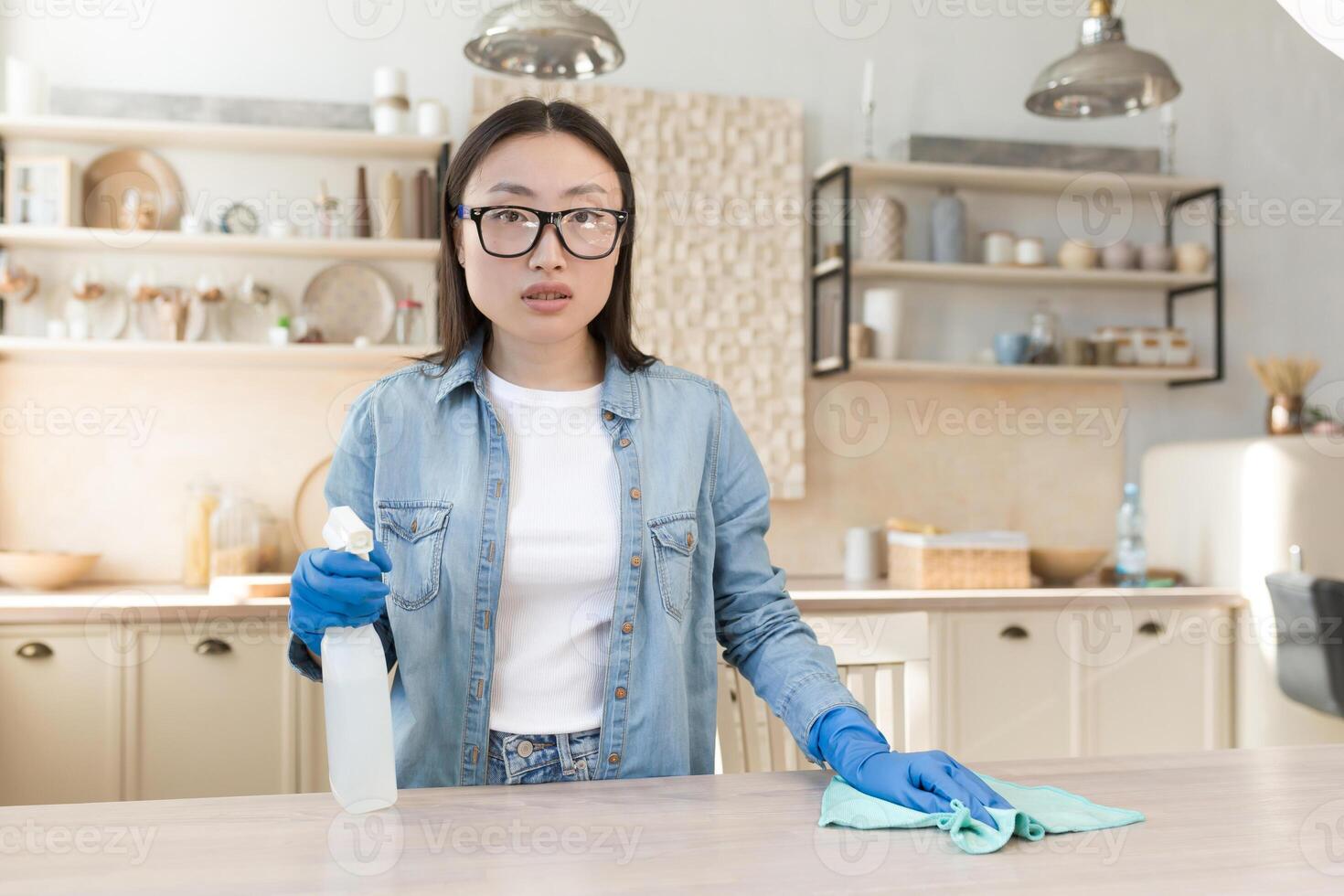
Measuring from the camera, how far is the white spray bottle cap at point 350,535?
1021mm

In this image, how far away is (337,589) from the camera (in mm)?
1008

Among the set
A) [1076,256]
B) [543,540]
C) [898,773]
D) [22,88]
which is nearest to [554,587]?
[543,540]

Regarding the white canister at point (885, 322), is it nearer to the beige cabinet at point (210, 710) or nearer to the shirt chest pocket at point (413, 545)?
the beige cabinet at point (210, 710)

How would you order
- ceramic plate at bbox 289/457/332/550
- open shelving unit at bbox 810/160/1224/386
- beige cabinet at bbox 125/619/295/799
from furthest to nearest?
open shelving unit at bbox 810/160/1224/386, ceramic plate at bbox 289/457/332/550, beige cabinet at bbox 125/619/295/799

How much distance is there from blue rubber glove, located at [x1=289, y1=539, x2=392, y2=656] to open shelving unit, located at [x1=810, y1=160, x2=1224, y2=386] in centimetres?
232

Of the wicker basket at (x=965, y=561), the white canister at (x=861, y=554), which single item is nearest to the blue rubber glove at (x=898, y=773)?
the wicker basket at (x=965, y=561)

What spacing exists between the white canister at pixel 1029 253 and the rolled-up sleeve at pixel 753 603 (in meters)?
2.28

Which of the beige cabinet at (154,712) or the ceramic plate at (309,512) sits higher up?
the ceramic plate at (309,512)

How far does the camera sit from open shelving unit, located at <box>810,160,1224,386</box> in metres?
3.31

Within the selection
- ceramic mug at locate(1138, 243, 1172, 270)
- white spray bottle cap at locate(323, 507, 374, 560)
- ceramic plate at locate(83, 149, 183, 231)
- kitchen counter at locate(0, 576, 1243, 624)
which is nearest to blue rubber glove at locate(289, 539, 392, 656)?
white spray bottle cap at locate(323, 507, 374, 560)

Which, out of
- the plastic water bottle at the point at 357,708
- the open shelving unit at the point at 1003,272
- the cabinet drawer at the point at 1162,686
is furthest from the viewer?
the open shelving unit at the point at 1003,272

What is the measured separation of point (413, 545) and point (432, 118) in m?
2.13

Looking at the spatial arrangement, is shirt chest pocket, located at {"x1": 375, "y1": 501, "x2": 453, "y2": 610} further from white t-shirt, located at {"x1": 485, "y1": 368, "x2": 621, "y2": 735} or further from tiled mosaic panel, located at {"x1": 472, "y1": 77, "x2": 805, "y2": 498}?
tiled mosaic panel, located at {"x1": 472, "y1": 77, "x2": 805, "y2": 498}

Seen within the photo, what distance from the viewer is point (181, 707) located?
103 inches
